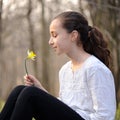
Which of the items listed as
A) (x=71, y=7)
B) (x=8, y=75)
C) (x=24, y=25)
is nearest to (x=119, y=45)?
(x=71, y=7)

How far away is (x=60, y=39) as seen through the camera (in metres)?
3.85

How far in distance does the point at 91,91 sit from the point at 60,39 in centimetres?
48

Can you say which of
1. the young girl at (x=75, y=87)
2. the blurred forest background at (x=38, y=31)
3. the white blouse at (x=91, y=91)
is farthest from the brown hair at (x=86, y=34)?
the blurred forest background at (x=38, y=31)

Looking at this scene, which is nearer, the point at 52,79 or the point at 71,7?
the point at 71,7

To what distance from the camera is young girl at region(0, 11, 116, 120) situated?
11.7 ft

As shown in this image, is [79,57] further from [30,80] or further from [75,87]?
[30,80]

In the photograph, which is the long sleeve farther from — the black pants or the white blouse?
the black pants

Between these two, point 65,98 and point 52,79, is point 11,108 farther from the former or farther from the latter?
point 52,79

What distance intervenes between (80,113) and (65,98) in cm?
22

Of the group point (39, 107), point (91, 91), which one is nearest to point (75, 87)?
point (91, 91)

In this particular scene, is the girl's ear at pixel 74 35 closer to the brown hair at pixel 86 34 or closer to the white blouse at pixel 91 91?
the brown hair at pixel 86 34

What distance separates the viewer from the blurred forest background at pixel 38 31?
1074 cm

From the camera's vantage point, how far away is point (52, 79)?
22203 mm

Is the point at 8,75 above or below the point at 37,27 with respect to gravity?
below
